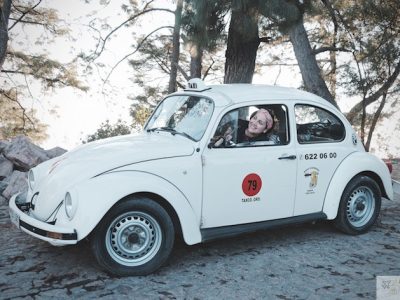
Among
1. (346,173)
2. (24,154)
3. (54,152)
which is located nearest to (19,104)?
(54,152)

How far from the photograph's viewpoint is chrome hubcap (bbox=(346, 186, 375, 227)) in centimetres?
561

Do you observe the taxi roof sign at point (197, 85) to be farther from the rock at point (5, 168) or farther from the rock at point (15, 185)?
the rock at point (5, 168)

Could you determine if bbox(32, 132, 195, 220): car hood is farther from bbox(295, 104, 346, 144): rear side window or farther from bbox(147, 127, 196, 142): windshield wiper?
bbox(295, 104, 346, 144): rear side window

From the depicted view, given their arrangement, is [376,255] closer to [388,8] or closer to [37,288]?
[37,288]

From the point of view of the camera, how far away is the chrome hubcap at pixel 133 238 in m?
4.16

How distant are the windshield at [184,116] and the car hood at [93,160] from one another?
0.17 m

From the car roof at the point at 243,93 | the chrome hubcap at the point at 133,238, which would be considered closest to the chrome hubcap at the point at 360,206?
the car roof at the point at 243,93

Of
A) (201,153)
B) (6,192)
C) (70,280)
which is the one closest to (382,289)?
(201,153)

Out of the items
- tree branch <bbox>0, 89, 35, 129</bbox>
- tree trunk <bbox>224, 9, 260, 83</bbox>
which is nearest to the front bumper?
tree trunk <bbox>224, 9, 260, 83</bbox>

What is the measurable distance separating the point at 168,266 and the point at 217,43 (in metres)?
6.80

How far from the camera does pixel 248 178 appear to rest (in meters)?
→ 4.75

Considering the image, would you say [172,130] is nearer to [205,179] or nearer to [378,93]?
[205,179]

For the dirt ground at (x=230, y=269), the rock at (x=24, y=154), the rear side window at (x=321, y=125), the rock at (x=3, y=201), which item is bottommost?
the dirt ground at (x=230, y=269)

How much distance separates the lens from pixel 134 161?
427cm
